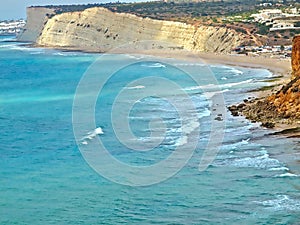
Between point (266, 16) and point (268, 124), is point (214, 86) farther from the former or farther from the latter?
point (266, 16)

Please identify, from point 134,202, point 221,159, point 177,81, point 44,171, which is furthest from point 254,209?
point 177,81

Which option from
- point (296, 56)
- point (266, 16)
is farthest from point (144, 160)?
point (266, 16)

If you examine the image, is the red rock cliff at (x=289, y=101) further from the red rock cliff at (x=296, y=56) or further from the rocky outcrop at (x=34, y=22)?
the rocky outcrop at (x=34, y=22)

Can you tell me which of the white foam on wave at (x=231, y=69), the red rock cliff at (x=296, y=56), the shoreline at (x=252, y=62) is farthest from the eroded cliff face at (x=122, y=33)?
the red rock cliff at (x=296, y=56)

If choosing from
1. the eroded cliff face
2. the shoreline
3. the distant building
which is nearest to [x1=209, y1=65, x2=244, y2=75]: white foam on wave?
the shoreline

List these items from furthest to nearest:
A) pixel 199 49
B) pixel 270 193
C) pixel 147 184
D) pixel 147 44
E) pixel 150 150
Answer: pixel 147 44, pixel 199 49, pixel 150 150, pixel 147 184, pixel 270 193

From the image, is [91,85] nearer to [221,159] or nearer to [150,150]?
[150,150]
